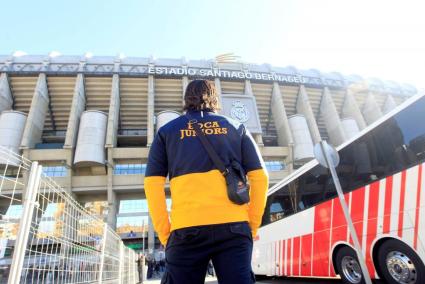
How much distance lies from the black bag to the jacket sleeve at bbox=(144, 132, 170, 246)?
303 mm

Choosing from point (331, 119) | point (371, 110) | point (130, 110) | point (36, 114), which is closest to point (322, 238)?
point (36, 114)

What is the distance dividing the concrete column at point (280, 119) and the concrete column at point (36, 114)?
2899cm

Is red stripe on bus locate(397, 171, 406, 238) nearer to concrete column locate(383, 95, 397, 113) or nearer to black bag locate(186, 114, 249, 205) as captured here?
black bag locate(186, 114, 249, 205)

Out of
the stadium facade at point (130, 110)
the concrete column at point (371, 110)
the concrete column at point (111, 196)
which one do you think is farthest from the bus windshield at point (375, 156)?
the concrete column at point (371, 110)

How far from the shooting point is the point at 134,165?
3419 cm

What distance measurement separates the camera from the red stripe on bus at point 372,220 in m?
5.16

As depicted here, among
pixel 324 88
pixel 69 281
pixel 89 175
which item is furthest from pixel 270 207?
pixel 324 88

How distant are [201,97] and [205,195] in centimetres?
74

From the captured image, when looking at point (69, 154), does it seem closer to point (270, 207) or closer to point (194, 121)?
point (270, 207)

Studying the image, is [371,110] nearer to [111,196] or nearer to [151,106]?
[151,106]

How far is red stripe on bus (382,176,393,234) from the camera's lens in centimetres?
490

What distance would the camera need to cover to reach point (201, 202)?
5.32 feet

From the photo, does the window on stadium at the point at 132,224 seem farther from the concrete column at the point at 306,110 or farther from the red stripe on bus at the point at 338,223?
the red stripe on bus at the point at 338,223

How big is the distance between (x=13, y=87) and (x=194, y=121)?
4256cm
